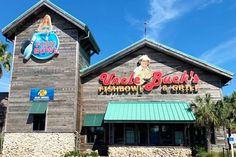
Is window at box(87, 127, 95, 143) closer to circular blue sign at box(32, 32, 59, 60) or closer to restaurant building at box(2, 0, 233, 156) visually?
restaurant building at box(2, 0, 233, 156)

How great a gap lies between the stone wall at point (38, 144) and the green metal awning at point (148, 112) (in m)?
4.44

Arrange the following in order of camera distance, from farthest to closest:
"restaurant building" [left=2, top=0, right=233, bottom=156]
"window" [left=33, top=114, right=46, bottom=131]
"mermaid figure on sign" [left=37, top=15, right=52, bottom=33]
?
"mermaid figure on sign" [left=37, top=15, right=52, bottom=33] < "window" [left=33, top=114, right=46, bottom=131] < "restaurant building" [left=2, top=0, right=233, bottom=156]

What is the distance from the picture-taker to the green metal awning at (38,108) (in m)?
26.6

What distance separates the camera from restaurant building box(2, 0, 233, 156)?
26219mm

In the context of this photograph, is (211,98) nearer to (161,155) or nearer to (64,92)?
(161,155)

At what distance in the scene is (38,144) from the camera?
85.7ft

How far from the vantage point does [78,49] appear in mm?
28453

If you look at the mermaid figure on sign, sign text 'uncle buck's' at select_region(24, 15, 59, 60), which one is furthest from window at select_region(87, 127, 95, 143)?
the mermaid figure on sign

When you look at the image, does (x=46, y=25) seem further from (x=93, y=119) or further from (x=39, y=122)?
(x=93, y=119)

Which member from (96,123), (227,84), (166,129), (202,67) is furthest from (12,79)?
(227,84)

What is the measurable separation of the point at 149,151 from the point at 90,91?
868 centimetres

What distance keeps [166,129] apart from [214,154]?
5833mm

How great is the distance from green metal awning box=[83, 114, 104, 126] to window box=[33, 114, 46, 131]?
13.3 feet

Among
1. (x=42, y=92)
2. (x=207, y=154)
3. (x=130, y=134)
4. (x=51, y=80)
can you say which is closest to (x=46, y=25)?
(x=51, y=80)
